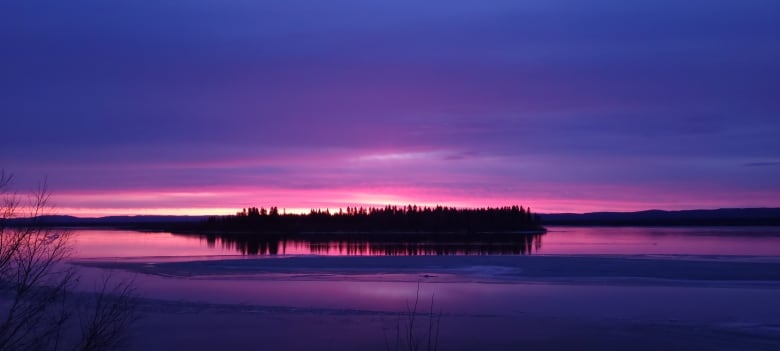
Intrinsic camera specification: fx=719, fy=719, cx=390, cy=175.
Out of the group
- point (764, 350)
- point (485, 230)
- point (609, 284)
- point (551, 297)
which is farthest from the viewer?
point (485, 230)

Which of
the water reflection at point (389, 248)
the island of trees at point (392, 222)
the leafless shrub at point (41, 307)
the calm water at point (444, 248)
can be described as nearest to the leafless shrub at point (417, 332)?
the leafless shrub at point (41, 307)

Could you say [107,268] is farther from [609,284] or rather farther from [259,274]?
[609,284]

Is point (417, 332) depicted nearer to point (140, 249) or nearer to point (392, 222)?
point (140, 249)

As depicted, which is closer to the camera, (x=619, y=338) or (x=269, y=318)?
(x=619, y=338)

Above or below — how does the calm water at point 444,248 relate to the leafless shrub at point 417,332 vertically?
above

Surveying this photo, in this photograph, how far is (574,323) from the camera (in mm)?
14086

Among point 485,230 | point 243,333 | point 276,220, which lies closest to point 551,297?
point 243,333

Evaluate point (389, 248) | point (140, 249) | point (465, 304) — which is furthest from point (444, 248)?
point (465, 304)

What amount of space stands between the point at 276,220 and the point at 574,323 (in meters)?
92.0

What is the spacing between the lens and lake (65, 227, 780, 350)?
41.3 feet

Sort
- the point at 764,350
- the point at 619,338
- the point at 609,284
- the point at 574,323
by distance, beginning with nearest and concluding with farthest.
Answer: the point at 764,350
the point at 619,338
the point at 574,323
the point at 609,284

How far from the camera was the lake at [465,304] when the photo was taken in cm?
1260

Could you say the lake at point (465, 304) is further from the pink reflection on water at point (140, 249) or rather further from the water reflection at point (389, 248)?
the water reflection at point (389, 248)

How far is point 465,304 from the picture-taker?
16984 millimetres
